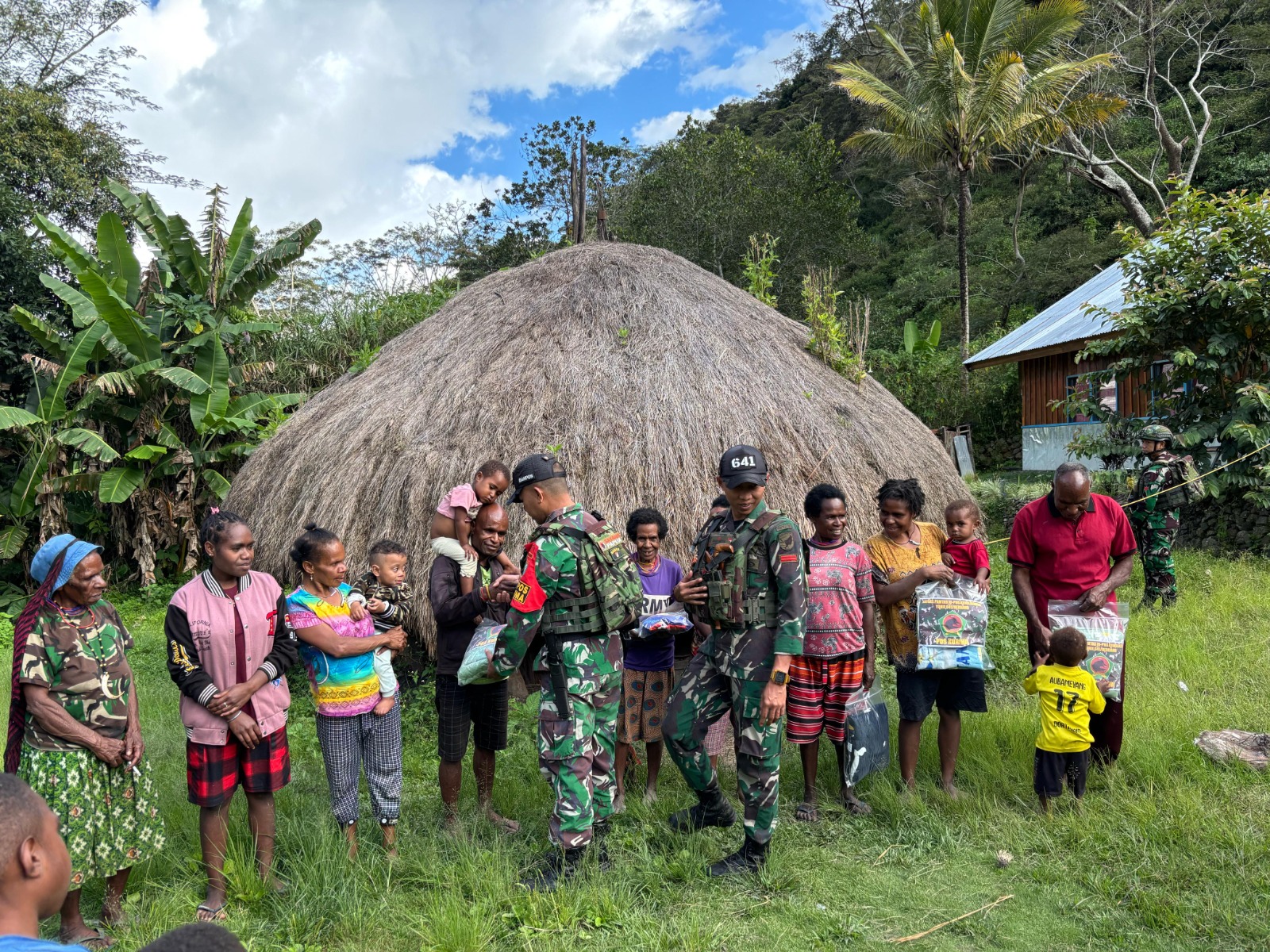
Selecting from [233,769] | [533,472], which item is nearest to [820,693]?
[533,472]

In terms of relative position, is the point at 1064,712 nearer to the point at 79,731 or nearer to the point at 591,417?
the point at 591,417

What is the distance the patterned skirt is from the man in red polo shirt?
4202mm

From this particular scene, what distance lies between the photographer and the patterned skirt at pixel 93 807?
10.1 feet

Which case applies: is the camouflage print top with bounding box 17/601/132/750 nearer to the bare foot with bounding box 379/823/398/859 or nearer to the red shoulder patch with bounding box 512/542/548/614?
the bare foot with bounding box 379/823/398/859

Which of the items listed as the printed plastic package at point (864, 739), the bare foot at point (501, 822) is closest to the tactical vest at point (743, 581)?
the printed plastic package at point (864, 739)

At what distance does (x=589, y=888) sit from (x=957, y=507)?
8.75 ft

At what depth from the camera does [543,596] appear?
348cm

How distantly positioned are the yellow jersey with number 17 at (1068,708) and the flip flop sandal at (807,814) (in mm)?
1147

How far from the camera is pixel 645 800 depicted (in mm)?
4238

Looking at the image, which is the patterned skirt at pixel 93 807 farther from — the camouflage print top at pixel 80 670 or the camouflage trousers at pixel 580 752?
the camouflage trousers at pixel 580 752

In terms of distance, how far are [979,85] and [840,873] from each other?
19.4 m

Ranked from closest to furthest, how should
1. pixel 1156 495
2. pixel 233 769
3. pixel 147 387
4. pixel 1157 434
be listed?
pixel 233 769 → pixel 1156 495 → pixel 1157 434 → pixel 147 387

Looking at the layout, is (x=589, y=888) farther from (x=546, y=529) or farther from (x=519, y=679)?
(x=519, y=679)

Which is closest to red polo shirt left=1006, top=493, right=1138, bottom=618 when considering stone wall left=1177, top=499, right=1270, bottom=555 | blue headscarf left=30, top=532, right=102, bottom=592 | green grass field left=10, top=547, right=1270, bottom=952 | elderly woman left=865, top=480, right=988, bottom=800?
elderly woman left=865, top=480, right=988, bottom=800
